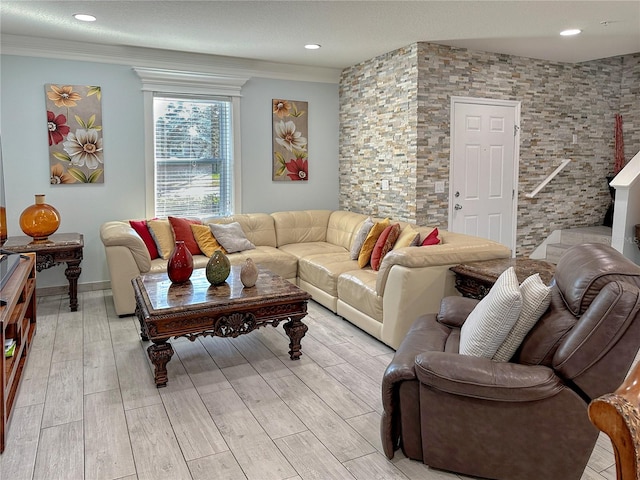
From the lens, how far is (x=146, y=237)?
4676mm

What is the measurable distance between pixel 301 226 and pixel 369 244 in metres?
1.51

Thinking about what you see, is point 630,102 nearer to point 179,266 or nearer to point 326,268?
point 326,268

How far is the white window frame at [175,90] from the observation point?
5102 mm

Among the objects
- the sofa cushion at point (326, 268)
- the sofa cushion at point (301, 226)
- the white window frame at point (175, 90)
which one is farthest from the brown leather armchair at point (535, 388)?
the white window frame at point (175, 90)

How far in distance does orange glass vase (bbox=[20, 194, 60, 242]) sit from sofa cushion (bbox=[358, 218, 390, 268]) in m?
2.76

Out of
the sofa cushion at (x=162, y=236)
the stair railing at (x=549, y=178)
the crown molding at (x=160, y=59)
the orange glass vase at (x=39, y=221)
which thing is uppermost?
the crown molding at (x=160, y=59)

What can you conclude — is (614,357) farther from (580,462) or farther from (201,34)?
(201,34)

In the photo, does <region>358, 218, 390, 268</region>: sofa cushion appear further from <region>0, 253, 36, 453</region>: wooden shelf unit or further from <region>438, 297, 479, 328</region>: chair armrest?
<region>0, 253, 36, 453</region>: wooden shelf unit

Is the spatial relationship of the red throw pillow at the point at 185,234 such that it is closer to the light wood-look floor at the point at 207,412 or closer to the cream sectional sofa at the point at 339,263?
the cream sectional sofa at the point at 339,263

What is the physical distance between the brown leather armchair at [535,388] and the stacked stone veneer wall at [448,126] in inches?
115

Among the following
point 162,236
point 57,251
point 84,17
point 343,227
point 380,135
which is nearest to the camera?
point 84,17

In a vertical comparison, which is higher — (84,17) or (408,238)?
(84,17)

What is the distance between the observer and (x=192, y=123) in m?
5.42

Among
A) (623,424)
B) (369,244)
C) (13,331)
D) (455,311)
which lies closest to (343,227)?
(369,244)
